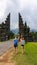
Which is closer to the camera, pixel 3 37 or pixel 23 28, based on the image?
pixel 3 37

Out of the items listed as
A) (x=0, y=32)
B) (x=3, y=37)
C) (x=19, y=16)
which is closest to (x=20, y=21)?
(x=19, y=16)

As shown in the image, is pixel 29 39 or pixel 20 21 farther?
pixel 20 21

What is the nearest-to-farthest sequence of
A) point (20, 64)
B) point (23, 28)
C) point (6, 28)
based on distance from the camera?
point (20, 64) < point (23, 28) < point (6, 28)

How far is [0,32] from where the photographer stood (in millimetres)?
64062

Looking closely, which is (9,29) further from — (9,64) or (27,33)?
(9,64)

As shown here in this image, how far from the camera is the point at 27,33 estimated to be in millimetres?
61719

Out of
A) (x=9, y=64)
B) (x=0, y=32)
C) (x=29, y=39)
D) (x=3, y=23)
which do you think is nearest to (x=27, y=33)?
(x=29, y=39)

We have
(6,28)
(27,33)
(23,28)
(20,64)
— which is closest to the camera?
(20,64)

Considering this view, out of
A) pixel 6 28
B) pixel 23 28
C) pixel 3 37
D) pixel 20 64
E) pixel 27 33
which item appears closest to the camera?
pixel 20 64

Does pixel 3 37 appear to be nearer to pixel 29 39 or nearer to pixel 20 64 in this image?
pixel 29 39

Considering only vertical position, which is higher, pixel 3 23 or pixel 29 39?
pixel 3 23

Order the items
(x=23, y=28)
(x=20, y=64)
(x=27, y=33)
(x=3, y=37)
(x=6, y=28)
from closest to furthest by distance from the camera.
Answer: (x=20, y=64) → (x=3, y=37) → (x=27, y=33) → (x=23, y=28) → (x=6, y=28)

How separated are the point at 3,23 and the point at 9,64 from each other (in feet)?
183

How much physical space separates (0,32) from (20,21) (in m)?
7.81
